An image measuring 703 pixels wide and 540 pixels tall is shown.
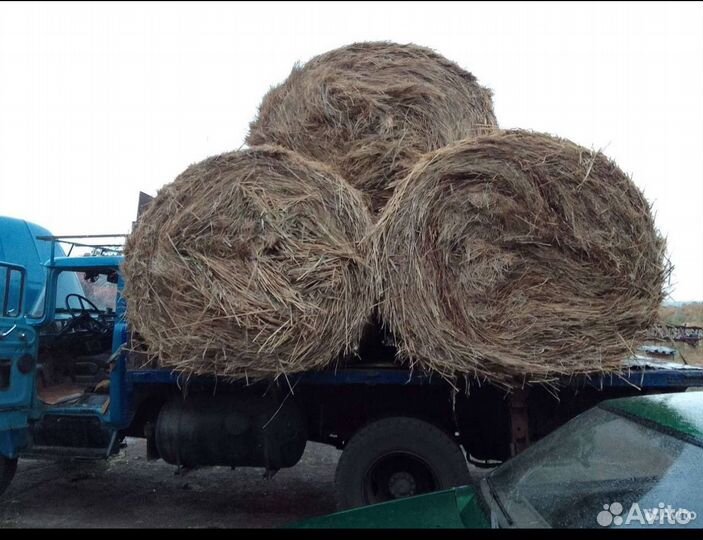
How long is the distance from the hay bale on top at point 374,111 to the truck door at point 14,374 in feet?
7.98

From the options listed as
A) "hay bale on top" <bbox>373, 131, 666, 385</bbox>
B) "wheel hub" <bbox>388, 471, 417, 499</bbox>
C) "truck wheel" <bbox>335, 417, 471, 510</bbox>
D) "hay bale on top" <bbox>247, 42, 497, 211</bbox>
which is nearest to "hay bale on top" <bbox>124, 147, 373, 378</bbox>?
"hay bale on top" <bbox>373, 131, 666, 385</bbox>

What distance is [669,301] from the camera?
3738 millimetres

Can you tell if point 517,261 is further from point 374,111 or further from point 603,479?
point 374,111

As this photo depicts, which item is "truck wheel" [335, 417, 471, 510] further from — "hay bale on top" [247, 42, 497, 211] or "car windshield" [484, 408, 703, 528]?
"hay bale on top" [247, 42, 497, 211]

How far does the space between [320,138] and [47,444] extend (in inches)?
131

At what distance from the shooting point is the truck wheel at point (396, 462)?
12.9 ft

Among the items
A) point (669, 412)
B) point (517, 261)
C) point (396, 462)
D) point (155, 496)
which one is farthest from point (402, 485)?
point (155, 496)

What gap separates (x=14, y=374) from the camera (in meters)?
4.74

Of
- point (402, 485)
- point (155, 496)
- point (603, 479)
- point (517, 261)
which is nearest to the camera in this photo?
point (603, 479)

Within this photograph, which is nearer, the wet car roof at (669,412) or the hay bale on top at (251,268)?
the wet car roof at (669,412)

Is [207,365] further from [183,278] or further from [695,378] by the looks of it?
[695,378]

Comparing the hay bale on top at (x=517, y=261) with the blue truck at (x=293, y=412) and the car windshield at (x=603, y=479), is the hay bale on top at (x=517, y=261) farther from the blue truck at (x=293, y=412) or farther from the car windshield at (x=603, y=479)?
the car windshield at (x=603, y=479)

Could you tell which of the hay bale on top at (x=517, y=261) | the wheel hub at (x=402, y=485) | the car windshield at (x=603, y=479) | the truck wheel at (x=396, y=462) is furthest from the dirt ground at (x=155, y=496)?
the car windshield at (x=603, y=479)

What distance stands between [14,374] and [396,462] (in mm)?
3092
